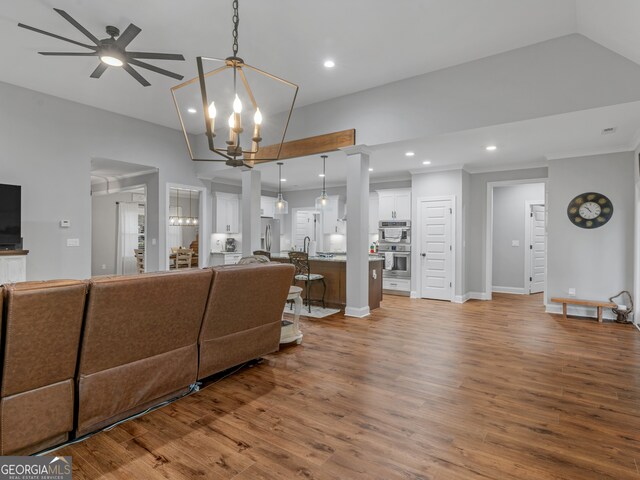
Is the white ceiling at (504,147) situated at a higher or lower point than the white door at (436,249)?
higher

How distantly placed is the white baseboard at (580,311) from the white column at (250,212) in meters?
5.34

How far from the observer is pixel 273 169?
7.20 m

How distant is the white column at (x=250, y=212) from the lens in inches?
265

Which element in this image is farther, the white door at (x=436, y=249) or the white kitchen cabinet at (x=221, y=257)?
the white kitchen cabinet at (x=221, y=257)

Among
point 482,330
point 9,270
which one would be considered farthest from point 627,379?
point 9,270

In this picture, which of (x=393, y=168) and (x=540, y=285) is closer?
(x=393, y=168)

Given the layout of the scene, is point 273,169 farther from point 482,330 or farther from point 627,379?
point 627,379

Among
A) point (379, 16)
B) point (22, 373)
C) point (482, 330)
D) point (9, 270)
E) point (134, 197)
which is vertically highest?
point (379, 16)

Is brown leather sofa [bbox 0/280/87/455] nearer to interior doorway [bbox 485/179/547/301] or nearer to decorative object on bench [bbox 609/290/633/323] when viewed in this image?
decorative object on bench [bbox 609/290/633/323]

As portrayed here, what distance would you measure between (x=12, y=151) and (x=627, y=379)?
24.7ft

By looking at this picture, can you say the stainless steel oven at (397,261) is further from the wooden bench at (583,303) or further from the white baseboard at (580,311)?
the wooden bench at (583,303)

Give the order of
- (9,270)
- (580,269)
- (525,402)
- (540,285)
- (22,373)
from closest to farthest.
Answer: (22,373), (525,402), (9,270), (580,269), (540,285)

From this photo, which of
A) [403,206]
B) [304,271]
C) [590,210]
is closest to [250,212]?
[304,271]

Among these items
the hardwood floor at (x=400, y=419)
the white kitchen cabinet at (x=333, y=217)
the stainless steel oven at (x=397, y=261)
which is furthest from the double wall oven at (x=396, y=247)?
the hardwood floor at (x=400, y=419)
